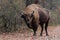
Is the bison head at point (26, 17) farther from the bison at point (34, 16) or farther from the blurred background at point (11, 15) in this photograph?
the blurred background at point (11, 15)

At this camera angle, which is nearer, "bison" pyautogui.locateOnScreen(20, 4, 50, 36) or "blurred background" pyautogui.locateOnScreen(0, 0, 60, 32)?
"bison" pyautogui.locateOnScreen(20, 4, 50, 36)

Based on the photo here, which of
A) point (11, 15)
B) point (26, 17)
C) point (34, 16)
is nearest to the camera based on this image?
point (26, 17)

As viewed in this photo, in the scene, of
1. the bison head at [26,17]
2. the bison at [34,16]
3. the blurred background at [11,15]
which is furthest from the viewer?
the blurred background at [11,15]

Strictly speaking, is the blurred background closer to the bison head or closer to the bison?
the bison

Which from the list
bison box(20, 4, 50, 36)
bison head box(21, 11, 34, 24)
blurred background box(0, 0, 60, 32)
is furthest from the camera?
blurred background box(0, 0, 60, 32)

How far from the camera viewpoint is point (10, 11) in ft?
62.1

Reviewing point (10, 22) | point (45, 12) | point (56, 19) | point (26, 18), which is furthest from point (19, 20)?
point (56, 19)

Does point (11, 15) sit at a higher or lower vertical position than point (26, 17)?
lower

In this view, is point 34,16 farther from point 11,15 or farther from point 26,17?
point 11,15

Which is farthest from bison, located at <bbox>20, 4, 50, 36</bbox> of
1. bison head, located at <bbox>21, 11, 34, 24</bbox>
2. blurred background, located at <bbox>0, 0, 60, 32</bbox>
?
blurred background, located at <bbox>0, 0, 60, 32</bbox>

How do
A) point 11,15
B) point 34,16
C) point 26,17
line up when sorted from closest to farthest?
point 26,17 → point 34,16 → point 11,15

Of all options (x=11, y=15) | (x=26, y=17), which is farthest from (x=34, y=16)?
(x=11, y=15)

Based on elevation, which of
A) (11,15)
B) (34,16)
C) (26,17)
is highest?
(26,17)

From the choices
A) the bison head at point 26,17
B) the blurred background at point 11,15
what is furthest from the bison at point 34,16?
the blurred background at point 11,15
